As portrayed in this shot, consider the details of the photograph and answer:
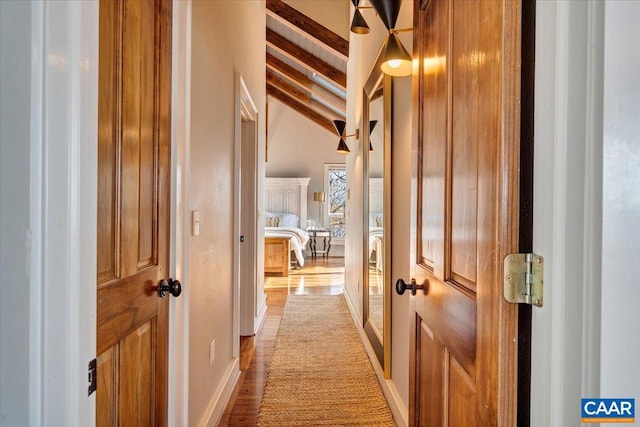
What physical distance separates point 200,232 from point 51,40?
1213mm

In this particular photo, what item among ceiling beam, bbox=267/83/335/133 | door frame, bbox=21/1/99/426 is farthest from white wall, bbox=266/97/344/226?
door frame, bbox=21/1/99/426

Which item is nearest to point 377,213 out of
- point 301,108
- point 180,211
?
point 180,211

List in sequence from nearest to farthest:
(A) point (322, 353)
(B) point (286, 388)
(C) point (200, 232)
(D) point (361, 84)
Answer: (C) point (200, 232) < (B) point (286, 388) < (A) point (322, 353) < (D) point (361, 84)

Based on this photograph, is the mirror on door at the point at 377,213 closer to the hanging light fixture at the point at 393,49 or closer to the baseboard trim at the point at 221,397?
the hanging light fixture at the point at 393,49

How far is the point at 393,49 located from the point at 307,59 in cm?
527

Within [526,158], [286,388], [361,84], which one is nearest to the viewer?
[526,158]

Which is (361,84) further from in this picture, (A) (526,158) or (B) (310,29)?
(A) (526,158)

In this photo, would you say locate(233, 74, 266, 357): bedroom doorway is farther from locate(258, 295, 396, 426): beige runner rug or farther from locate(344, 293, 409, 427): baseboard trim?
locate(344, 293, 409, 427): baseboard trim

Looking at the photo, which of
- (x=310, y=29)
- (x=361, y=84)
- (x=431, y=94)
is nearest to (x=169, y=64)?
(x=431, y=94)

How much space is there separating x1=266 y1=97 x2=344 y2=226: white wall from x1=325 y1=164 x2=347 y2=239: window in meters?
0.17

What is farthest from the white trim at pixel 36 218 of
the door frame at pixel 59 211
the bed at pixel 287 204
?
the bed at pixel 287 204

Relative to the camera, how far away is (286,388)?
7.93 ft

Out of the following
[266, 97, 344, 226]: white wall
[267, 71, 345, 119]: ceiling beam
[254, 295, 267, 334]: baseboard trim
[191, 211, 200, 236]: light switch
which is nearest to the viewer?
[191, 211, 200, 236]: light switch

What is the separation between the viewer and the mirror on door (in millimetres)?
2270
